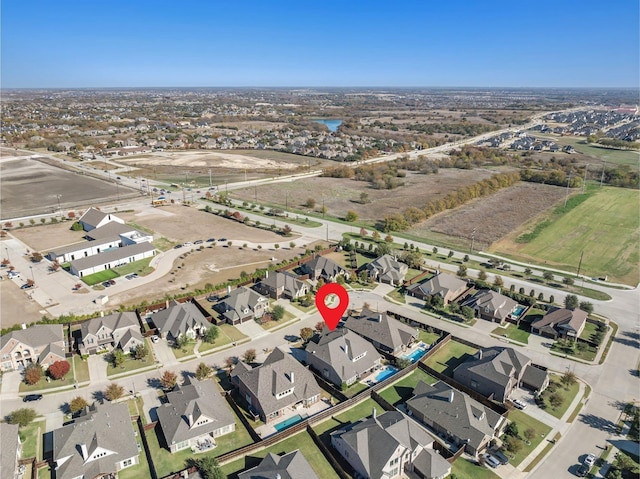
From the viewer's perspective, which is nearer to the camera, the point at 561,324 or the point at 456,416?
Answer: the point at 456,416

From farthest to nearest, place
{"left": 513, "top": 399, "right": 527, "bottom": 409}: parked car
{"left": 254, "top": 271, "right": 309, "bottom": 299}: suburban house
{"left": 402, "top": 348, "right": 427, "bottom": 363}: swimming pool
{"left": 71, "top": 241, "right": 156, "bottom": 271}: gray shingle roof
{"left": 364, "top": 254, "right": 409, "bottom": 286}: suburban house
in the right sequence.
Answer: {"left": 71, "top": 241, "right": 156, "bottom": 271}: gray shingle roof, {"left": 364, "top": 254, "right": 409, "bottom": 286}: suburban house, {"left": 254, "top": 271, "right": 309, "bottom": 299}: suburban house, {"left": 402, "top": 348, "right": 427, "bottom": 363}: swimming pool, {"left": 513, "top": 399, "right": 527, "bottom": 409}: parked car

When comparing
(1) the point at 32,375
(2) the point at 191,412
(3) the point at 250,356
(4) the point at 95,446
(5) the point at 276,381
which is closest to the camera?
(4) the point at 95,446

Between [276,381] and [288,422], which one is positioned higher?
[276,381]

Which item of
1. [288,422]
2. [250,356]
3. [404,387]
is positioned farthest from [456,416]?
[250,356]

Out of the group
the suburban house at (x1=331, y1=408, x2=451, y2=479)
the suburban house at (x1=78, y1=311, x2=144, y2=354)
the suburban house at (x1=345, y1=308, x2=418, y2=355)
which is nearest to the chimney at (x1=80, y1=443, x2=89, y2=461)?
the suburban house at (x1=78, y1=311, x2=144, y2=354)

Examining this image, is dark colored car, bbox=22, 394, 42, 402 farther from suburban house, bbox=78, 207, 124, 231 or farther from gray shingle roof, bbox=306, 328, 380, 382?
suburban house, bbox=78, 207, 124, 231

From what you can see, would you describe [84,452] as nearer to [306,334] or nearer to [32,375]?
[32,375]

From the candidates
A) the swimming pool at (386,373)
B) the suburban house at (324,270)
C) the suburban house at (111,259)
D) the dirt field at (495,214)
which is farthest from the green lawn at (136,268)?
the dirt field at (495,214)
